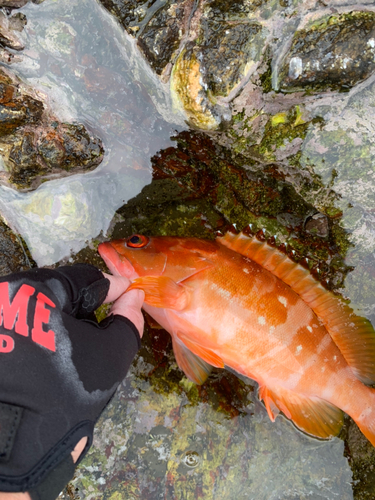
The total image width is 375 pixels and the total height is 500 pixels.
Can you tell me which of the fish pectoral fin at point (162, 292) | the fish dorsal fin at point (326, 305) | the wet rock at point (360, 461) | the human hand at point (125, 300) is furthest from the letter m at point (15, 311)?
the wet rock at point (360, 461)

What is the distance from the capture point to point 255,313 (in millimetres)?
2146

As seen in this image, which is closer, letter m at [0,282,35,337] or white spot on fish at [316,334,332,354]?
letter m at [0,282,35,337]

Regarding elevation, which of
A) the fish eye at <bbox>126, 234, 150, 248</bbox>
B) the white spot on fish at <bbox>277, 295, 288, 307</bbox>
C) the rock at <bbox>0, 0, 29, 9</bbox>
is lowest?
the fish eye at <bbox>126, 234, 150, 248</bbox>

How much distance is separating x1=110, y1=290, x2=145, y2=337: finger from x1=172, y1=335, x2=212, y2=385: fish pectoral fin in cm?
50

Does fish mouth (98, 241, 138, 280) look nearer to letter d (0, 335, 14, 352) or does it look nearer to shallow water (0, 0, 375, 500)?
shallow water (0, 0, 375, 500)

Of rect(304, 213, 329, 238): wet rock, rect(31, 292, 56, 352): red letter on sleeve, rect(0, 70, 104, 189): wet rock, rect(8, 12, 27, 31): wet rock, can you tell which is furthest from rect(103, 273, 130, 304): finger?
→ rect(8, 12, 27, 31): wet rock

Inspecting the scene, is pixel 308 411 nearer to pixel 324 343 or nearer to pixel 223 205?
pixel 324 343

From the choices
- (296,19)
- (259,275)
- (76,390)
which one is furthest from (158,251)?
(296,19)

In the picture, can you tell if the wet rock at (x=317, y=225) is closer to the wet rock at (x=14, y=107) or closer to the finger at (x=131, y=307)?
the finger at (x=131, y=307)

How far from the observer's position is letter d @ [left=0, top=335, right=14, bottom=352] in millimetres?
1383

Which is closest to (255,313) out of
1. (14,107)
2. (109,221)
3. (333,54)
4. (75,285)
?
(75,285)

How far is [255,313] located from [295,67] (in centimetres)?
139

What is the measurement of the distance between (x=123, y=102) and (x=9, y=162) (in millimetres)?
822

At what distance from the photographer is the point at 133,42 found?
2.07 m
